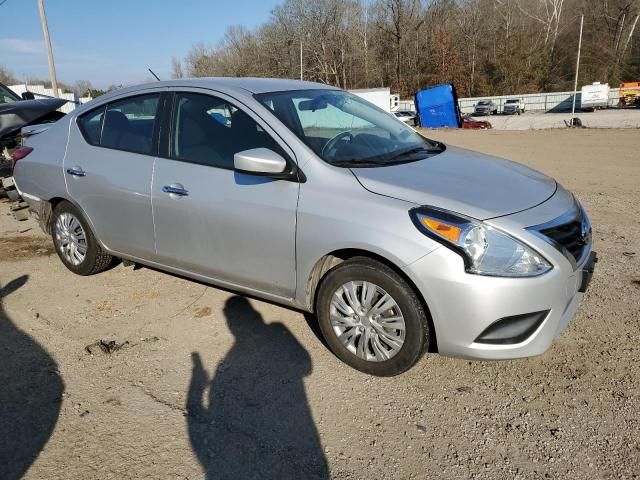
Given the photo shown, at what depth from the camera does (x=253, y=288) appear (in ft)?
11.2

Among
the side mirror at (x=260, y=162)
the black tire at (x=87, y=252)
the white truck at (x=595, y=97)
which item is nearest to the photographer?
the side mirror at (x=260, y=162)

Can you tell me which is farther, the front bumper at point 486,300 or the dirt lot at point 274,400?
the front bumper at point 486,300

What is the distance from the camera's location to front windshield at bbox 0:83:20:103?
9258mm

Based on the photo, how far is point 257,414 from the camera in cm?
274

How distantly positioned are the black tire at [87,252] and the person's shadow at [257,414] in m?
1.73

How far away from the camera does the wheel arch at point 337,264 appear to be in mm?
2775

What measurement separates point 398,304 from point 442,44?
69886mm

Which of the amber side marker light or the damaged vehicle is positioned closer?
the amber side marker light

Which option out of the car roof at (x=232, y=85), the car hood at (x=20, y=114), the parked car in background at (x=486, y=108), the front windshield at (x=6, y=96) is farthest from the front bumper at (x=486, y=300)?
the parked car in background at (x=486, y=108)

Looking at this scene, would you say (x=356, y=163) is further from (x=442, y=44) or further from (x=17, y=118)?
(x=442, y=44)

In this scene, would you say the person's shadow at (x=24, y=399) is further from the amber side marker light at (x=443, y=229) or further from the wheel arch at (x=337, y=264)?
the amber side marker light at (x=443, y=229)

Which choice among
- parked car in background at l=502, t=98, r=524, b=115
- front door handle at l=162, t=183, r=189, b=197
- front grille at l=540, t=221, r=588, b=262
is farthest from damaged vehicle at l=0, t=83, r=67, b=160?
parked car in background at l=502, t=98, r=524, b=115

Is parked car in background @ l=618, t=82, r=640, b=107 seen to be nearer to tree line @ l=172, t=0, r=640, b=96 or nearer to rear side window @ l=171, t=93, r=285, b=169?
tree line @ l=172, t=0, r=640, b=96

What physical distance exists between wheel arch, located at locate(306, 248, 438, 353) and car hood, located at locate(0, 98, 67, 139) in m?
6.79
